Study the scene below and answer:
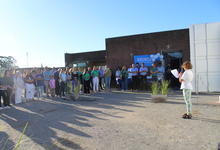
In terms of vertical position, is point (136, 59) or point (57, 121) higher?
point (136, 59)

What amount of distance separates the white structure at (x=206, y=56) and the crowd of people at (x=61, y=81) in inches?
98.9

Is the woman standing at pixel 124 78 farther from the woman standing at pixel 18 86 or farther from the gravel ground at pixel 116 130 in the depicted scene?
the gravel ground at pixel 116 130

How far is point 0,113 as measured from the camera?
853 cm

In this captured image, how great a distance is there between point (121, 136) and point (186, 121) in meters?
2.27

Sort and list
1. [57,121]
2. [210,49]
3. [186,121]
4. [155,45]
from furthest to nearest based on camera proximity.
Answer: [155,45] → [210,49] → [57,121] → [186,121]

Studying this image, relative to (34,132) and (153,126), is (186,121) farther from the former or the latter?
(34,132)

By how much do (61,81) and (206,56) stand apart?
900 cm

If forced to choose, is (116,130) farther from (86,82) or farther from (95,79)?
(95,79)

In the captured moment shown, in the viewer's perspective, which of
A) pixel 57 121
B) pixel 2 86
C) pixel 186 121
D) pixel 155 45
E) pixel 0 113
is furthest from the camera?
pixel 155 45

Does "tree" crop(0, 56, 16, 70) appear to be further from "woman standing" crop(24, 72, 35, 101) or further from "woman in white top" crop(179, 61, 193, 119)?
"woman in white top" crop(179, 61, 193, 119)

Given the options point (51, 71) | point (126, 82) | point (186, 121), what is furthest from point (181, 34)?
point (186, 121)

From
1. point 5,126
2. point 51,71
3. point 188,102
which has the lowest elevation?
point 5,126

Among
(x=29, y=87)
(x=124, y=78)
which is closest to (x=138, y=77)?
(x=124, y=78)

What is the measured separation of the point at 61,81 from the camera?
1295 cm
